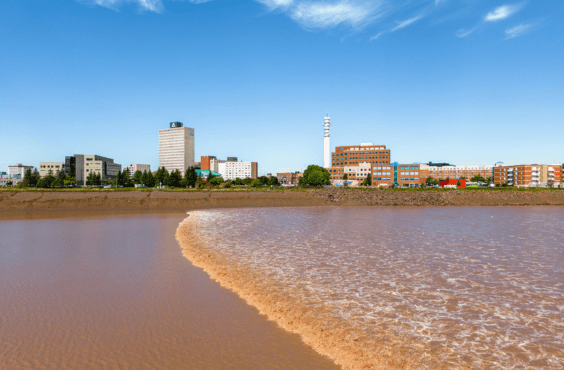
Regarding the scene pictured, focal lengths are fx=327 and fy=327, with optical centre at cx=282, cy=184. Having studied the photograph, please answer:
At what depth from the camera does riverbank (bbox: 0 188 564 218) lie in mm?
50094

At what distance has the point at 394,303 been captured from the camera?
10.0 m

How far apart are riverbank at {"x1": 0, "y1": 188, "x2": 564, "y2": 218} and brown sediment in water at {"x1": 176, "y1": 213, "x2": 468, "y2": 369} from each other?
41.1 meters

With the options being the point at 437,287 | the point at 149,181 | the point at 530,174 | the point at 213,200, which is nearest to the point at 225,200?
the point at 213,200

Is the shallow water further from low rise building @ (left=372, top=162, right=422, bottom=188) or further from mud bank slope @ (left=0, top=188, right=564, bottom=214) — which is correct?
low rise building @ (left=372, top=162, right=422, bottom=188)

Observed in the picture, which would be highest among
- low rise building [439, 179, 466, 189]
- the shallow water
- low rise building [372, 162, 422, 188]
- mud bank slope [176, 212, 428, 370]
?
low rise building [372, 162, 422, 188]

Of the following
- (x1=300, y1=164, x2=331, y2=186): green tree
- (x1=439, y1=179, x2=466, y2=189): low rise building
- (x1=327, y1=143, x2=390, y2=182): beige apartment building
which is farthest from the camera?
(x1=327, y1=143, x2=390, y2=182): beige apartment building

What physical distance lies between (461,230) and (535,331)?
68.6ft

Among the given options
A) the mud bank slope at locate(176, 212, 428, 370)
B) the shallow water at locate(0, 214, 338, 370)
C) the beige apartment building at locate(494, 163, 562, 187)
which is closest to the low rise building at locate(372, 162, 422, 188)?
the beige apartment building at locate(494, 163, 562, 187)

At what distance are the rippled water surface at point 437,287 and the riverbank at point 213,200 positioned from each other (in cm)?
3579

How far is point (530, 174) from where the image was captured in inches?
6801

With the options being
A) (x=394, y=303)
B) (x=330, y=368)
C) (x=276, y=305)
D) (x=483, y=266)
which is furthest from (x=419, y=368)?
(x=483, y=266)

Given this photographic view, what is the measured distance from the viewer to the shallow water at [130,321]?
23.3ft

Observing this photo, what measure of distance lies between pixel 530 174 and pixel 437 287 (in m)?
205

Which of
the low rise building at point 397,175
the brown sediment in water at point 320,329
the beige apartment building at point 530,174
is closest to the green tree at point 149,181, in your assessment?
the low rise building at point 397,175
